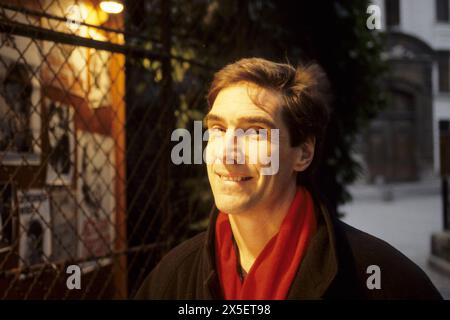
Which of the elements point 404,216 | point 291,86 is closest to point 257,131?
point 291,86

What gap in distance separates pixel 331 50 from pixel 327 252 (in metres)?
2.21

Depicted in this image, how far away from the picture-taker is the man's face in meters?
1.22

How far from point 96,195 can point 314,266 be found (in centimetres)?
120

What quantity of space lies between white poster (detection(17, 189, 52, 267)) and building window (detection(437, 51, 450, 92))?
40.8 ft

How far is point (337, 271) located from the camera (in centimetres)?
125

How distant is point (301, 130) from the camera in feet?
4.31

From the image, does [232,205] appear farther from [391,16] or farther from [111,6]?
[391,16]

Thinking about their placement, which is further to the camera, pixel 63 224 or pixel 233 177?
pixel 63 224

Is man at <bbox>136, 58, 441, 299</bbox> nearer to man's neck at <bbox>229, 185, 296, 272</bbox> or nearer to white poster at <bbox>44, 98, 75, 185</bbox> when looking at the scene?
man's neck at <bbox>229, 185, 296, 272</bbox>

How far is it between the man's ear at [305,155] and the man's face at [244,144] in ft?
0.28

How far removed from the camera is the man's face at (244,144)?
122cm

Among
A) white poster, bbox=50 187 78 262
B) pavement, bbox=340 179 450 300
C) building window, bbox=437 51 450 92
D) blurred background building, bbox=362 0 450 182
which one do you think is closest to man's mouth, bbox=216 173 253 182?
white poster, bbox=50 187 78 262

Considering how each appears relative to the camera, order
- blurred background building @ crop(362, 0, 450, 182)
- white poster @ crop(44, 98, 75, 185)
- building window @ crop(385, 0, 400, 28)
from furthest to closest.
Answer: blurred background building @ crop(362, 0, 450, 182)
building window @ crop(385, 0, 400, 28)
white poster @ crop(44, 98, 75, 185)

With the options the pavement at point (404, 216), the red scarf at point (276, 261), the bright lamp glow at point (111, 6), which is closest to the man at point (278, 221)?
the red scarf at point (276, 261)
